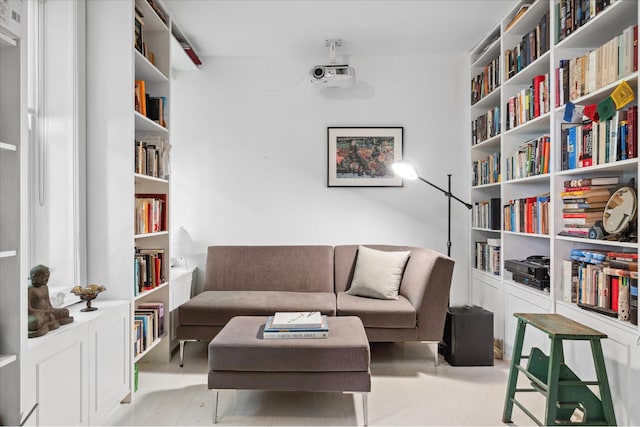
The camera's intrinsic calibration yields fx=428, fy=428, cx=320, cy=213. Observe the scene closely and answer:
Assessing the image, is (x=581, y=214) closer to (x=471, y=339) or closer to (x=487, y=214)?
(x=471, y=339)

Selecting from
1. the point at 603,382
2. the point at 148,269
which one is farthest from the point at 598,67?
the point at 148,269

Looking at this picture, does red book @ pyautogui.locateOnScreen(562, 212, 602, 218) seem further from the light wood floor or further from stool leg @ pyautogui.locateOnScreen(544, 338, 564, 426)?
the light wood floor

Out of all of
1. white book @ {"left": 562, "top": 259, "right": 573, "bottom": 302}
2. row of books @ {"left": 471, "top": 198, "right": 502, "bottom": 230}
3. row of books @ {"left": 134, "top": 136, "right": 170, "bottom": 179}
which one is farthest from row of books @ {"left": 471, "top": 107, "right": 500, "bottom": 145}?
row of books @ {"left": 134, "top": 136, "right": 170, "bottom": 179}

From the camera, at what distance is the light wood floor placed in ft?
7.56

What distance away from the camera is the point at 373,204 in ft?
13.6

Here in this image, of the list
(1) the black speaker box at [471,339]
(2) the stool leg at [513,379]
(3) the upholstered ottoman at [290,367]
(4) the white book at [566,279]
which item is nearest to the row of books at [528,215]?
(4) the white book at [566,279]

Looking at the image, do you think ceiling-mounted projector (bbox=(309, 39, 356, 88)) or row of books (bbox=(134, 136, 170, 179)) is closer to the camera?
row of books (bbox=(134, 136, 170, 179))

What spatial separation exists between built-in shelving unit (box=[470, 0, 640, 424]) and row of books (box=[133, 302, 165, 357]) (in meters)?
2.59

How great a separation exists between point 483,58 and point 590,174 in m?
1.83


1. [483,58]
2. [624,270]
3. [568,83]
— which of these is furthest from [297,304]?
[483,58]

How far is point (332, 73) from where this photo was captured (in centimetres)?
385

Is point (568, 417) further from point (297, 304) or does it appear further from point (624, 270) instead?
point (297, 304)

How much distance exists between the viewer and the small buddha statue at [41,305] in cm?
177

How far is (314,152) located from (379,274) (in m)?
1.40
